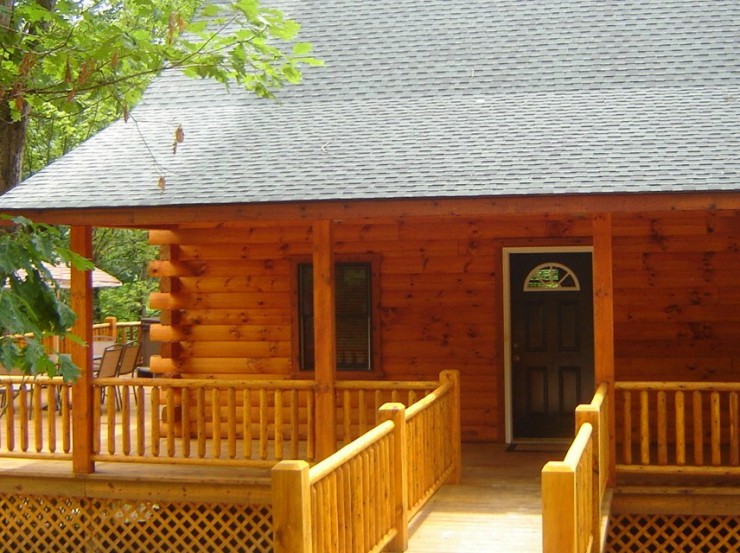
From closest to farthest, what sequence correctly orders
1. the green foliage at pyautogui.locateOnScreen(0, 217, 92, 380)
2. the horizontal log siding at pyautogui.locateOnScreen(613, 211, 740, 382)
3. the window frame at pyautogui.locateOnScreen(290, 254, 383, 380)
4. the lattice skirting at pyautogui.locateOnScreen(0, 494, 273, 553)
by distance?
the green foliage at pyautogui.locateOnScreen(0, 217, 92, 380) < the lattice skirting at pyautogui.locateOnScreen(0, 494, 273, 553) < the horizontal log siding at pyautogui.locateOnScreen(613, 211, 740, 382) < the window frame at pyautogui.locateOnScreen(290, 254, 383, 380)

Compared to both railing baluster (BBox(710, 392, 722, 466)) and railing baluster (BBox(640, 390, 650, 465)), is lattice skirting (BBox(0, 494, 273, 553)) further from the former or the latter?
railing baluster (BBox(710, 392, 722, 466))

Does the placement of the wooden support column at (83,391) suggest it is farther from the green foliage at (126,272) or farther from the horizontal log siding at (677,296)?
the green foliage at (126,272)

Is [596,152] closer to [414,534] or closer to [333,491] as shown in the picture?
[414,534]

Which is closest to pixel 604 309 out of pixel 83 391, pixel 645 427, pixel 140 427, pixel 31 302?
pixel 645 427

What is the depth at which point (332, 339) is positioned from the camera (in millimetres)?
10141

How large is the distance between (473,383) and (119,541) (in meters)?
4.36

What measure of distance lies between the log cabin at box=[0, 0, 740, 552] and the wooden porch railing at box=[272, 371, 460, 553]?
1.17 metres

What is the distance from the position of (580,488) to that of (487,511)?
233 centimetres

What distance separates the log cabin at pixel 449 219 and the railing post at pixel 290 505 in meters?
4.44

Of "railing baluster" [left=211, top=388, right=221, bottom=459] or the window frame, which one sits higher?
the window frame

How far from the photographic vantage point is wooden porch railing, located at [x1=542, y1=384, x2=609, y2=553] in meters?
5.99

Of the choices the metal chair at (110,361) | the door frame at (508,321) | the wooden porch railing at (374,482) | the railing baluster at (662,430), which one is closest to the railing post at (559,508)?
the wooden porch railing at (374,482)

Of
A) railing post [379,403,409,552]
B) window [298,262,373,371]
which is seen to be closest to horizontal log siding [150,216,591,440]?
window [298,262,373,371]

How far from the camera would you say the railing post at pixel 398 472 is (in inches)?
309
